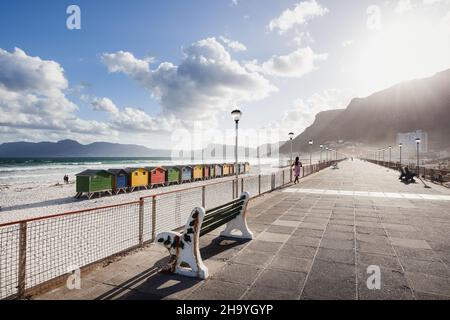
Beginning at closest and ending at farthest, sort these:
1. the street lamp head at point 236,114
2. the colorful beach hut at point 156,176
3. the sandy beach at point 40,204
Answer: the street lamp head at point 236,114
the sandy beach at point 40,204
the colorful beach hut at point 156,176

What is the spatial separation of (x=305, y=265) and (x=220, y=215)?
6.05 feet

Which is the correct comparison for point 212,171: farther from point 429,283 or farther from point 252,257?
point 429,283

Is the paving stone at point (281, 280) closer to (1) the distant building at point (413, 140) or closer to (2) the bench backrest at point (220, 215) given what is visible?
(2) the bench backrest at point (220, 215)

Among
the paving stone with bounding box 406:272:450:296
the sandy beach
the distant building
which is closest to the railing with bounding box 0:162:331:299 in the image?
the paving stone with bounding box 406:272:450:296

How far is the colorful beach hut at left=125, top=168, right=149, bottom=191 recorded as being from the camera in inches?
944

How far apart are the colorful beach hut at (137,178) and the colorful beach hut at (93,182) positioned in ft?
6.78

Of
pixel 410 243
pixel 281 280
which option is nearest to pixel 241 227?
pixel 281 280

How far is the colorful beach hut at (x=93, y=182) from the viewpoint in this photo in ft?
66.7

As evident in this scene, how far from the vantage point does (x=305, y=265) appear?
16.2 feet

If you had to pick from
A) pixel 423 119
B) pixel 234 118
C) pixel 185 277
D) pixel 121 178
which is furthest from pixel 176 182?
pixel 423 119

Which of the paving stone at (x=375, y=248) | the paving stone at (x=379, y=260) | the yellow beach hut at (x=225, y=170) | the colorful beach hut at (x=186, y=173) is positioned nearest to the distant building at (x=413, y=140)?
the yellow beach hut at (x=225, y=170)

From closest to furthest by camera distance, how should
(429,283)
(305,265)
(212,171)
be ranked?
1. (429,283)
2. (305,265)
3. (212,171)

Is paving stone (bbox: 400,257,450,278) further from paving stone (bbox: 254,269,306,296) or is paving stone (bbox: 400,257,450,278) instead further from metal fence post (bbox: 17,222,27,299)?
metal fence post (bbox: 17,222,27,299)
